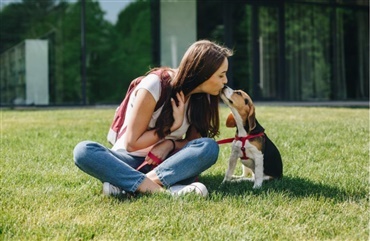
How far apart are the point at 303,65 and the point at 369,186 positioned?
510 inches

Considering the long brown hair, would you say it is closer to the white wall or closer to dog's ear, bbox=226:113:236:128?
dog's ear, bbox=226:113:236:128

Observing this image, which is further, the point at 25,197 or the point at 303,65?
the point at 303,65

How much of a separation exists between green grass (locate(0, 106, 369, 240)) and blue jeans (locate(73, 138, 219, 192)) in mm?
142

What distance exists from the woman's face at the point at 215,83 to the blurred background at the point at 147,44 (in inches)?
405

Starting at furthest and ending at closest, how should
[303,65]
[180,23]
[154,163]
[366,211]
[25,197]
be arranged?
[303,65]
[180,23]
[154,163]
[25,197]
[366,211]

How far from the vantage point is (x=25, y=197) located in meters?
3.11

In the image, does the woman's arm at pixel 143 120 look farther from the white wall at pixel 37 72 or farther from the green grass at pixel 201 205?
the white wall at pixel 37 72

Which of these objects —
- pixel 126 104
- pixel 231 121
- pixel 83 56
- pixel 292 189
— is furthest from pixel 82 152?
pixel 83 56

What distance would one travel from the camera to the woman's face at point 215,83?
11.1 ft

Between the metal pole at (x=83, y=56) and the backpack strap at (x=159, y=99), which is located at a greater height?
the metal pole at (x=83, y=56)

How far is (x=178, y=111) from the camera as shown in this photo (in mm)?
3357

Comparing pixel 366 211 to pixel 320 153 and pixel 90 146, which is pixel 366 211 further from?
pixel 320 153

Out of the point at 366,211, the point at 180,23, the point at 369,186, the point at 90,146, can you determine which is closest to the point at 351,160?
the point at 369,186

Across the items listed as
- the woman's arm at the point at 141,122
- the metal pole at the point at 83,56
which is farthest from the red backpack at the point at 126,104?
the metal pole at the point at 83,56
